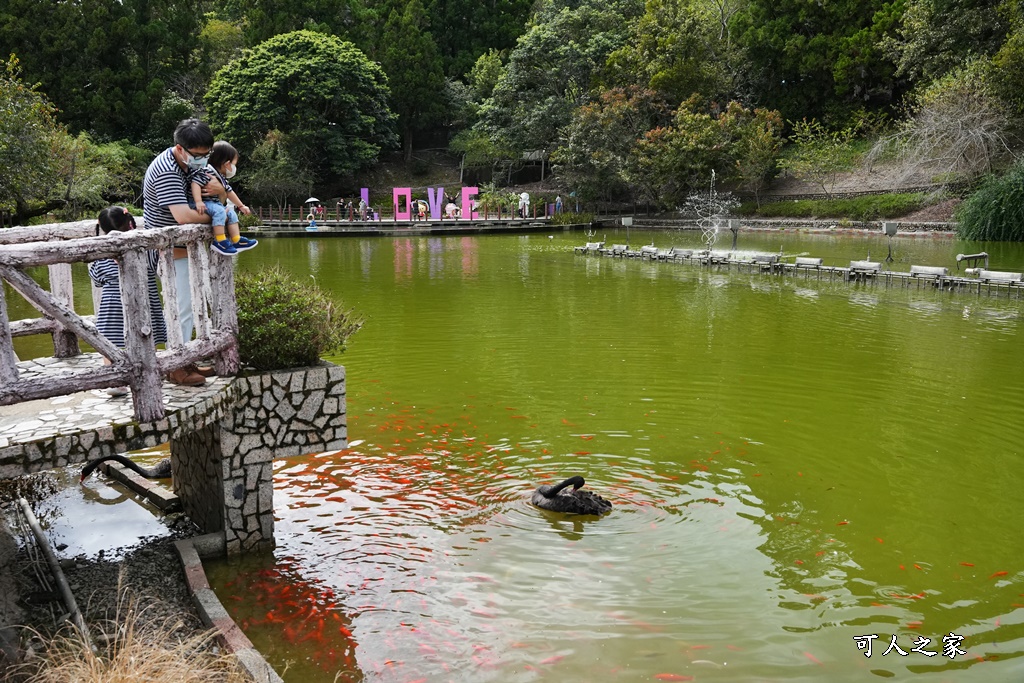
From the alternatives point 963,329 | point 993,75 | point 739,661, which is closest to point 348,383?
point 739,661

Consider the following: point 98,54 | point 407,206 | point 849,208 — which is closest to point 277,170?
point 407,206

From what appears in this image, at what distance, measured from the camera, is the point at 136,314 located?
505 centimetres

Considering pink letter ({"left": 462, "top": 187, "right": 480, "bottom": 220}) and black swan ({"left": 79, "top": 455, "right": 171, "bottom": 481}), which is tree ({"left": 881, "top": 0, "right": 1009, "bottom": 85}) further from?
black swan ({"left": 79, "top": 455, "right": 171, "bottom": 481})

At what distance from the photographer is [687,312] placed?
16.9 metres

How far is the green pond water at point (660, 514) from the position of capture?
530 cm

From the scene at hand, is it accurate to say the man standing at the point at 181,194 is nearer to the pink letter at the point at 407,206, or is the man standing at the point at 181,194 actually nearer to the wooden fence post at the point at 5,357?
the wooden fence post at the point at 5,357

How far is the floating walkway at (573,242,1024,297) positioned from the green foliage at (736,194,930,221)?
49.1 feet

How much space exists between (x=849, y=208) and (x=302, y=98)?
98.1 feet

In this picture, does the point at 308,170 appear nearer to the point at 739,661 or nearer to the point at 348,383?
the point at 348,383

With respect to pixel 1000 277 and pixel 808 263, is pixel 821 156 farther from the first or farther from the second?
pixel 1000 277

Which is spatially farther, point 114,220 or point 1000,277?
point 1000,277

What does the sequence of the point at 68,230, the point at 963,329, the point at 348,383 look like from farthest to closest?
the point at 963,329 < the point at 348,383 < the point at 68,230

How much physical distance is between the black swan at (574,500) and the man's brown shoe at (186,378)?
3025 millimetres

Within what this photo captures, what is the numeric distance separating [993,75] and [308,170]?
115 ft
